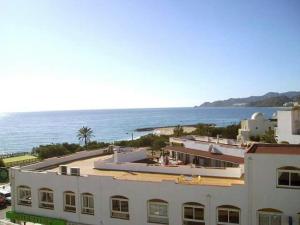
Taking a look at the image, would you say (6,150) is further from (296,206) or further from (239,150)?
(296,206)

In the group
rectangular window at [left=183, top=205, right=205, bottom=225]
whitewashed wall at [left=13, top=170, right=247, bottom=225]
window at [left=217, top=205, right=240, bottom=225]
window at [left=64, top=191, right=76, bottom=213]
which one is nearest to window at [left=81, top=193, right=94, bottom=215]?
whitewashed wall at [left=13, top=170, right=247, bottom=225]

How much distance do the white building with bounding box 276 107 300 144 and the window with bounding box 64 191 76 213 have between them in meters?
39.3

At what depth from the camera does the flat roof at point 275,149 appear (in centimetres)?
2150

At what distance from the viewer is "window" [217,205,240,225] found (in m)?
22.5

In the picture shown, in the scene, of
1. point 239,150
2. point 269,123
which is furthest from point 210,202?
point 269,123

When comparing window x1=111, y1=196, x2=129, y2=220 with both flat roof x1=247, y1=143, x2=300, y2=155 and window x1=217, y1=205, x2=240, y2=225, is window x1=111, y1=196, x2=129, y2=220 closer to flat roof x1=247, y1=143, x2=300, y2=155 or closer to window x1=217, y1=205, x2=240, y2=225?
window x1=217, y1=205, x2=240, y2=225

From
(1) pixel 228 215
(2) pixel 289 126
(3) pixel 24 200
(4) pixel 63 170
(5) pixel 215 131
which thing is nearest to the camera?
(1) pixel 228 215

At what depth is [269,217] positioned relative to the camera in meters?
21.9

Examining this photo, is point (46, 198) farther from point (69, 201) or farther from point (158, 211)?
point (158, 211)

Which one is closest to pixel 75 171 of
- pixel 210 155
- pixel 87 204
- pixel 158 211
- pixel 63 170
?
pixel 63 170

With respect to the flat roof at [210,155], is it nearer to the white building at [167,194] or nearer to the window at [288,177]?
the white building at [167,194]

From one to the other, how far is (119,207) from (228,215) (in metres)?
7.43

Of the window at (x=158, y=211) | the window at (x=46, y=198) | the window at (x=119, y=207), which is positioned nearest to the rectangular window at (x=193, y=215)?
the window at (x=158, y=211)

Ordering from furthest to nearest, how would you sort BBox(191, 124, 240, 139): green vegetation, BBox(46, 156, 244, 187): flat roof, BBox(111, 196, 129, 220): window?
BBox(191, 124, 240, 139): green vegetation, BBox(111, 196, 129, 220): window, BBox(46, 156, 244, 187): flat roof
